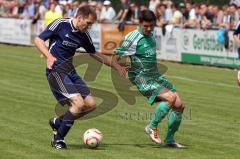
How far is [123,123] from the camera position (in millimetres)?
13102

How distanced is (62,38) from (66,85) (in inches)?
26.1

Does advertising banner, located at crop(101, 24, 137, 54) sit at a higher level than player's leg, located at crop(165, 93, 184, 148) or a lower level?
lower

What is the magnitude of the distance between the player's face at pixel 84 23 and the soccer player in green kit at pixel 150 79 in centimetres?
87

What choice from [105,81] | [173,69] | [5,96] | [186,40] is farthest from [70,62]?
[186,40]

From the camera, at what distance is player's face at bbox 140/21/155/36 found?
10516 millimetres

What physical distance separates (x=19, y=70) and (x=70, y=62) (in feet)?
42.1

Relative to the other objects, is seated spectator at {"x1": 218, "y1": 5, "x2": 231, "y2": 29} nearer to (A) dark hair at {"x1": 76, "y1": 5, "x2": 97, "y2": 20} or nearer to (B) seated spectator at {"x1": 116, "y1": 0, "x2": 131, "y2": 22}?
(B) seated spectator at {"x1": 116, "y1": 0, "x2": 131, "y2": 22}

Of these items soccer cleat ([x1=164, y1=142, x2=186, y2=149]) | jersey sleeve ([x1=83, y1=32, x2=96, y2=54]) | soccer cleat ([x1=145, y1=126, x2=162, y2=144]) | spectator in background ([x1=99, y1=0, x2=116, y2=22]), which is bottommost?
spectator in background ([x1=99, y1=0, x2=116, y2=22])

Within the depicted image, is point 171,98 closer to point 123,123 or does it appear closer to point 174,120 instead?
point 174,120

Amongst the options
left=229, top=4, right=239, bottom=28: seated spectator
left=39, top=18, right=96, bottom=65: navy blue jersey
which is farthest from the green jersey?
left=229, top=4, right=239, bottom=28: seated spectator

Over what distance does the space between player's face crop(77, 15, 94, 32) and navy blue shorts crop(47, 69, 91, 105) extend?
0.69 m

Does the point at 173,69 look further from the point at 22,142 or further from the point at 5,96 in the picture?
the point at 22,142

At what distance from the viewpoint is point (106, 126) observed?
1268cm

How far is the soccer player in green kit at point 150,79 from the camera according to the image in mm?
10719
